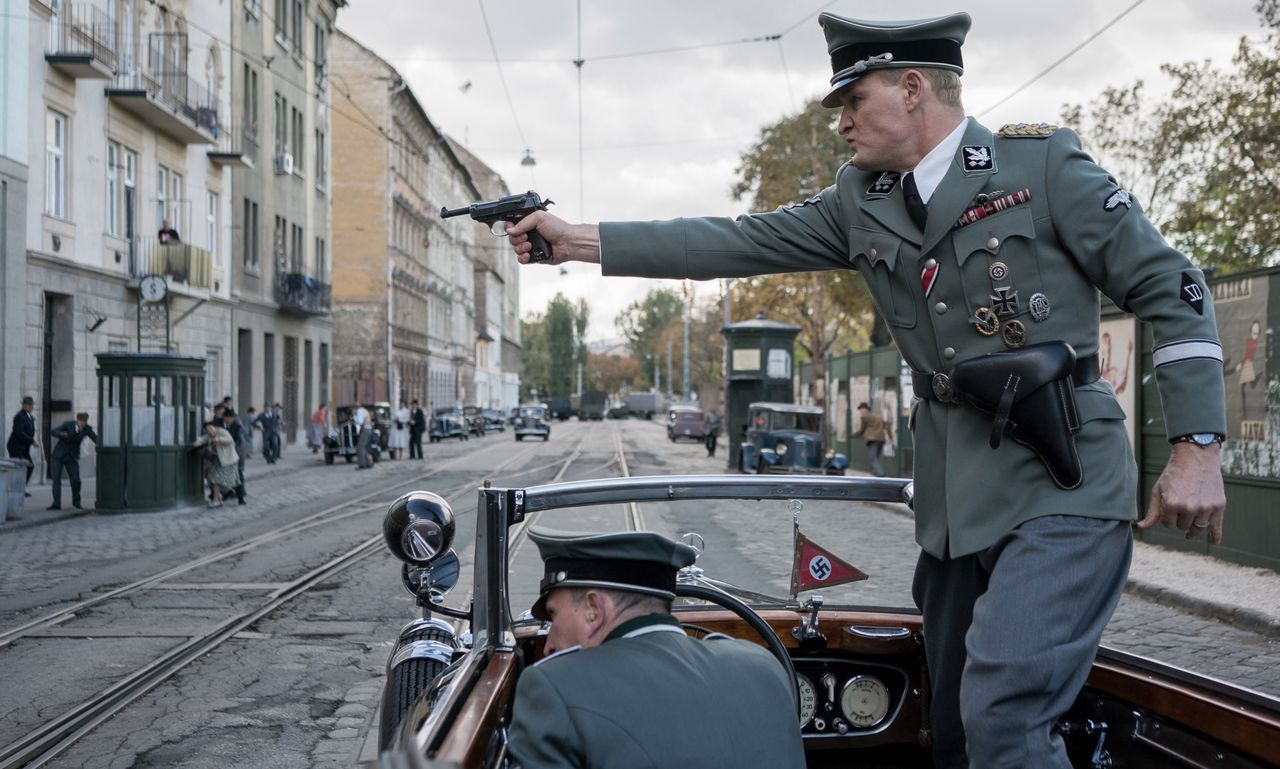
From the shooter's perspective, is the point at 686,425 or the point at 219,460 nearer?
the point at 219,460

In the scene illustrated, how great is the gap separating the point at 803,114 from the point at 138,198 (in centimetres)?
1665

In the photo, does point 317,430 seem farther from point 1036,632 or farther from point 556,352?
point 556,352

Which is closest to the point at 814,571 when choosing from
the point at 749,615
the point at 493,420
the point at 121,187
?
the point at 749,615

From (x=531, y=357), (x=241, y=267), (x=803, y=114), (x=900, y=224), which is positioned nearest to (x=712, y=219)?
(x=900, y=224)

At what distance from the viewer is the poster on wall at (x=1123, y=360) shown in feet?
46.5

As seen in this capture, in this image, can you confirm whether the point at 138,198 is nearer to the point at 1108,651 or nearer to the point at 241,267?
the point at 241,267

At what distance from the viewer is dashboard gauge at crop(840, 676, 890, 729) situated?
3467 mm

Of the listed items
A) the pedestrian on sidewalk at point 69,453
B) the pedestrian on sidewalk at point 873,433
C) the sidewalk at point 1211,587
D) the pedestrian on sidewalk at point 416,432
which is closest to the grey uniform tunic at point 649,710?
the sidewalk at point 1211,587

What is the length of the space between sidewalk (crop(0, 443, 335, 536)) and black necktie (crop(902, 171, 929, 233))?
49.2ft

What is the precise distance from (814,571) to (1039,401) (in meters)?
1.33

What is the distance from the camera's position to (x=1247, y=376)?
1180 centimetres

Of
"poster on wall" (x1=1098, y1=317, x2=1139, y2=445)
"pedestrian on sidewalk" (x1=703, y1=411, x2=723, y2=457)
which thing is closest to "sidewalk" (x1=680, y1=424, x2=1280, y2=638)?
"poster on wall" (x1=1098, y1=317, x2=1139, y2=445)

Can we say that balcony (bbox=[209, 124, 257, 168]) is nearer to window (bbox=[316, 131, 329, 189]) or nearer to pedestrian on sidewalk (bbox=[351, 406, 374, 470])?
pedestrian on sidewalk (bbox=[351, 406, 374, 470])

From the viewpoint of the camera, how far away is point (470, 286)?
306ft
